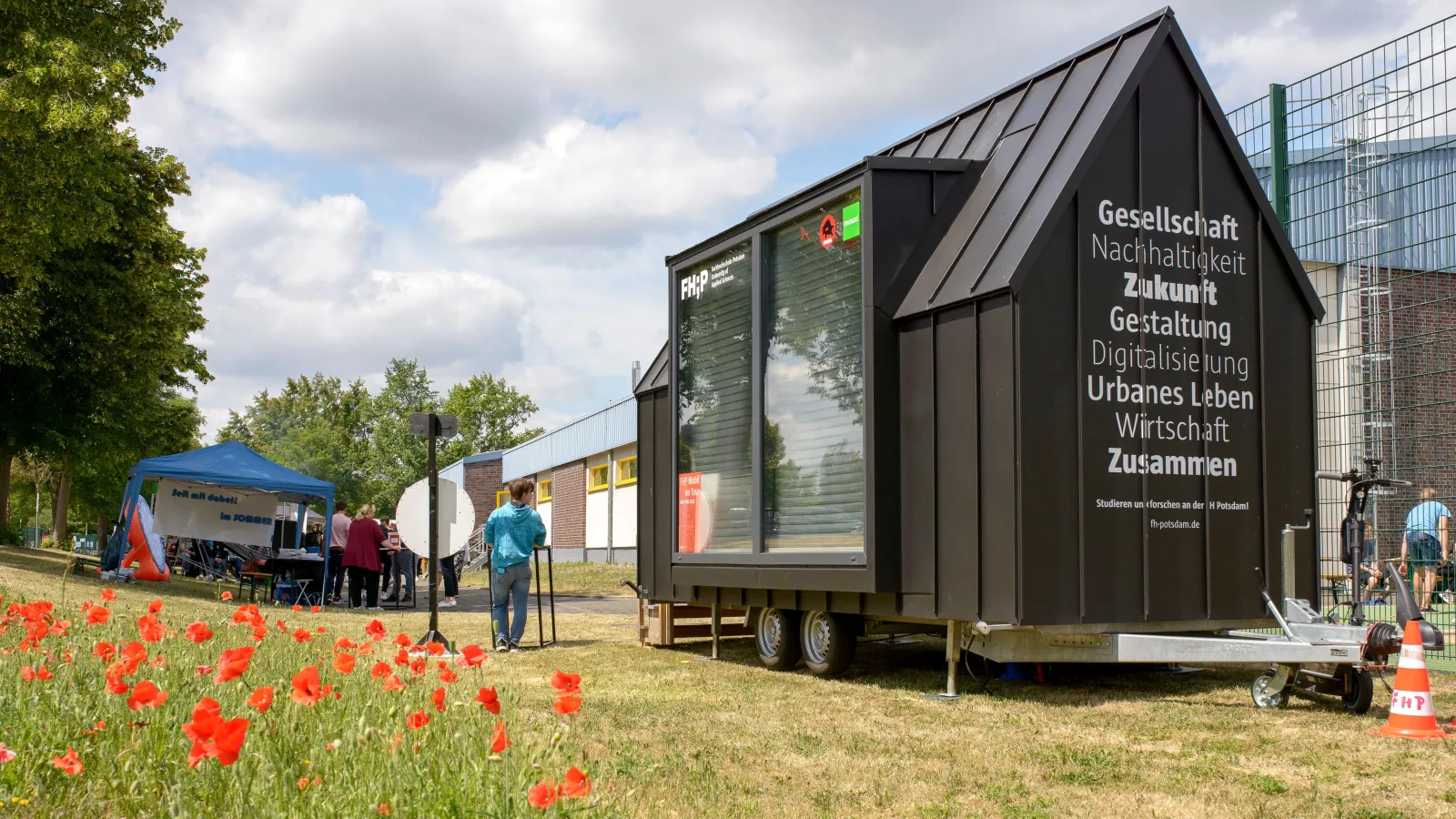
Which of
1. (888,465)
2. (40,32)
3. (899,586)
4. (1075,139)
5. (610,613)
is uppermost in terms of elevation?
(40,32)

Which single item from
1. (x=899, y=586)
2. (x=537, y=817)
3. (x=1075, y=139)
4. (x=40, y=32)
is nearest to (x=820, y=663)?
(x=899, y=586)

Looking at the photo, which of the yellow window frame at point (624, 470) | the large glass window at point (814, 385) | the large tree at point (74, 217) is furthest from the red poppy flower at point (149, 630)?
the yellow window frame at point (624, 470)

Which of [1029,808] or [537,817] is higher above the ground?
[537,817]

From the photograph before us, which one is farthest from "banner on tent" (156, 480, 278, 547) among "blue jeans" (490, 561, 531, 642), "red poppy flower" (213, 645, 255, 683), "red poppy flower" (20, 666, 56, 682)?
"red poppy flower" (213, 645, 255, 683)

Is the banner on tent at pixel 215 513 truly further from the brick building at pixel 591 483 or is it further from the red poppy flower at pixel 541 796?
the red poppy flower at pixel 541 796

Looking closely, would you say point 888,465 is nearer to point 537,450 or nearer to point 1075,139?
point 1075,139

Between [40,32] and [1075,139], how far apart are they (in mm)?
17416

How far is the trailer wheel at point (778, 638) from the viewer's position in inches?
404

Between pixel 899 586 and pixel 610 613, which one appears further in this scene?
pixel 610 613

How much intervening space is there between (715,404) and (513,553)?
9.02 ft

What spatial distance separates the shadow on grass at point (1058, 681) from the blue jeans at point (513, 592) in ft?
6.16

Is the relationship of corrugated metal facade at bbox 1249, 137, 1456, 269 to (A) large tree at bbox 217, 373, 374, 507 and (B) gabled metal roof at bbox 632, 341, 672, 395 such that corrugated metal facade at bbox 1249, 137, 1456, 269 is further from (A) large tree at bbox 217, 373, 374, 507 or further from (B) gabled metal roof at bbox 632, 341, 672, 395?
(A) large tree at bbox 217, 373, 374, 507

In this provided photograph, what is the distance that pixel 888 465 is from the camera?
8672 mm

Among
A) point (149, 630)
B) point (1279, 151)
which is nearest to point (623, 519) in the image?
point (1279, 151)
